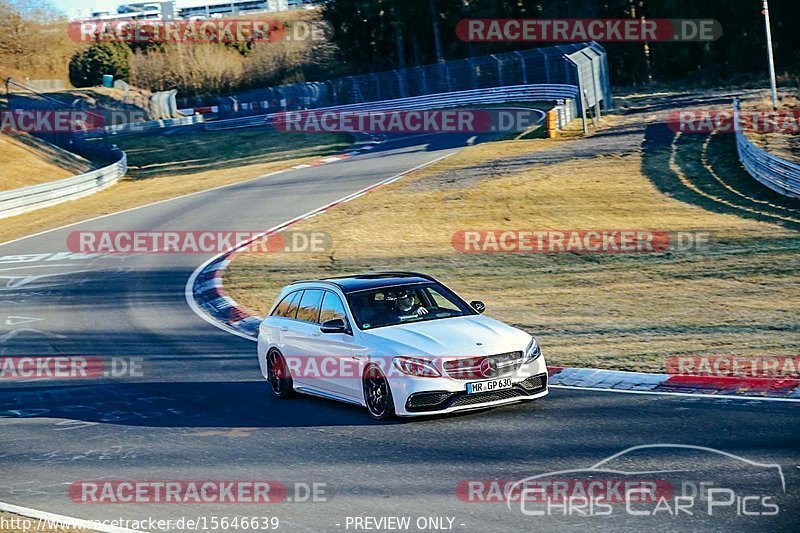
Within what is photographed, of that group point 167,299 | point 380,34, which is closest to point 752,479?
point 167,299

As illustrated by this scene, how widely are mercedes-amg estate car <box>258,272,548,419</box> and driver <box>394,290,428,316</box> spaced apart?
12 mm

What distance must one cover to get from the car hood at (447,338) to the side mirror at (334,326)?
0.35 metres

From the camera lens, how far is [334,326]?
11828 millimetres

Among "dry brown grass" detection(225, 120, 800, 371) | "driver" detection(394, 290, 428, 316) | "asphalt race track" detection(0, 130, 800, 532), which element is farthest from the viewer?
"dry brown grass" detection(225, 120, 800, 371)

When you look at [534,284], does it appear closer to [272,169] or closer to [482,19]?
[272,169]

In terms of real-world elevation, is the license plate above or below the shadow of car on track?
above

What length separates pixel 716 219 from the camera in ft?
79.9

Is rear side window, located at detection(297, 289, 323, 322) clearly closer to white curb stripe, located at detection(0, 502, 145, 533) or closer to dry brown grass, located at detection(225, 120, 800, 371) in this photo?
dry brown grass, located at detection(225, 120, 800, 371)

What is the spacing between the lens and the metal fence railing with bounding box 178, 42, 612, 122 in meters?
44.3

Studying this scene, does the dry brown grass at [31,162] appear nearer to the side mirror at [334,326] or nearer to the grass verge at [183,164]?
the grass verge at [183,164]

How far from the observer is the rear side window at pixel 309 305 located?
12.7 meters

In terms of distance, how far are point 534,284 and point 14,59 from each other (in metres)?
72.8

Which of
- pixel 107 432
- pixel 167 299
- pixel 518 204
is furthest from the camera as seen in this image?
pixel 518 204

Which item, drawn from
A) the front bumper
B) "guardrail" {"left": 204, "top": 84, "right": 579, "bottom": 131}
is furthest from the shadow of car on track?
"guardrail" {"left": 204, "top": 84, "right": 579, "bottom": 131}
